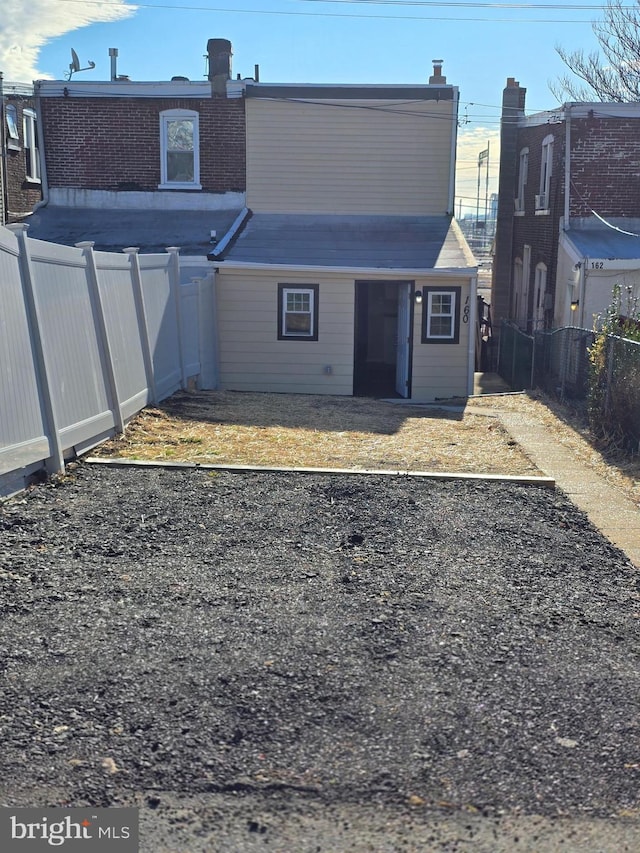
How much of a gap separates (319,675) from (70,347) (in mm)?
5443

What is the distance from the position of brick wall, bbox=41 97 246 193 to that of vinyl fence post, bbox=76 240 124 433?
11.7 metres

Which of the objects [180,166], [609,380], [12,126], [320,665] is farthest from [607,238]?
[320,665]

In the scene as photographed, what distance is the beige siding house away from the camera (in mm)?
18406

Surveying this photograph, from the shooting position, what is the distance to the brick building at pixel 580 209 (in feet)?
63.0

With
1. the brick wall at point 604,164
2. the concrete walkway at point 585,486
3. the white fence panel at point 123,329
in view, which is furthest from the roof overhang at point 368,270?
the white fence panel at point 123,329

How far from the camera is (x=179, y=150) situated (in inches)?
836

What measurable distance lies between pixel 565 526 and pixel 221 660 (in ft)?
12.7

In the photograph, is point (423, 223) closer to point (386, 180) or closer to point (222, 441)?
point (386, 180)

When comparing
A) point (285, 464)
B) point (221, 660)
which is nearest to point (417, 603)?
point (221, 660)

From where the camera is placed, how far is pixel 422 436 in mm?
11711

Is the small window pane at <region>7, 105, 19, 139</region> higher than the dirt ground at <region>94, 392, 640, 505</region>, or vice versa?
the small window pane at <region>7, 105, 19, 139</region>

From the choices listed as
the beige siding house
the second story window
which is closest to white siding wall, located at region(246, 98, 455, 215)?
A: the beige siding house

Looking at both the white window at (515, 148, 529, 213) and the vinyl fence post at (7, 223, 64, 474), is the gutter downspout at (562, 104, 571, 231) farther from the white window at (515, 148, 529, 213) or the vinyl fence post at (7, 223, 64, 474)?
the vinyl fence post at (7, 223, 64, 474)

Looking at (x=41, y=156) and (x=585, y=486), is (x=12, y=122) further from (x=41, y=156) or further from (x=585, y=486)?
(x=585, y=486)
